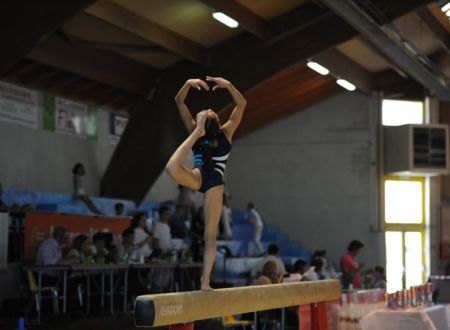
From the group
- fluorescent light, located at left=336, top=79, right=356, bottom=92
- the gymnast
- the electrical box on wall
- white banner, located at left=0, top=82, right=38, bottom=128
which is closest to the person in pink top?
fluorescent light, located at left=336, top=79, right=356, bottom=92

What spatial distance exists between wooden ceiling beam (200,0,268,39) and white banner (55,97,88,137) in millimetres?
4304

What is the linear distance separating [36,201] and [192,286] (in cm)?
318

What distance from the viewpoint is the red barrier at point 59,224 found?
44.1 feet

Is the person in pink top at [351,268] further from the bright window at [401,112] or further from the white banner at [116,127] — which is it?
the bright window at [401,112]

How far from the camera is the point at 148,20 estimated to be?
15477 mm

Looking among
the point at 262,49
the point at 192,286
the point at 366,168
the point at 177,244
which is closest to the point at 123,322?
the point at 192,286

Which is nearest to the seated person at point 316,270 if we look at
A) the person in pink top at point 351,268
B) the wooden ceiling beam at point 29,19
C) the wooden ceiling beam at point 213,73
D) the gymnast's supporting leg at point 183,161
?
the person in pink top at point 351,268

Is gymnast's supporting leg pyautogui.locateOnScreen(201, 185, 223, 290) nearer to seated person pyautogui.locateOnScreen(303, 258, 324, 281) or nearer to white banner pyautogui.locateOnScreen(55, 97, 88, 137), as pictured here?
seated person pyautogui.locateOnScreen(303, 258, 324, 281)

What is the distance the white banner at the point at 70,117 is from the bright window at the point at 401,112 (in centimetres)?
942

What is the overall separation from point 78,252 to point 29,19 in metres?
3.61

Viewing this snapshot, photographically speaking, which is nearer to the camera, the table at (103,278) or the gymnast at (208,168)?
the gymnast at (208,168)

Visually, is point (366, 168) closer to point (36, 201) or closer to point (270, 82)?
point (270, 82)

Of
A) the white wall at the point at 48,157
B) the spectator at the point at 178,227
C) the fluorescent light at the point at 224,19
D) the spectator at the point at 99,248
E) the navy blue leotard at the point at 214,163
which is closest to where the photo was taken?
the navy blue leotard at the point at 214,163

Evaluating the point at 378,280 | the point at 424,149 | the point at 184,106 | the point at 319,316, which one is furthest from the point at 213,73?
the point at 184,106
